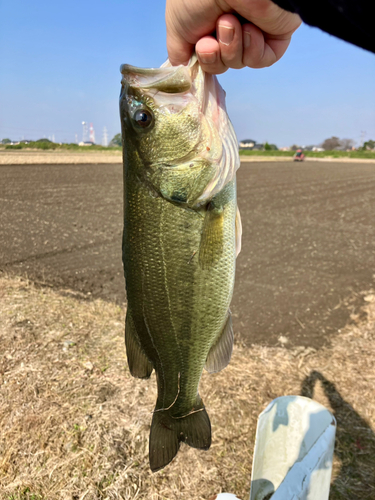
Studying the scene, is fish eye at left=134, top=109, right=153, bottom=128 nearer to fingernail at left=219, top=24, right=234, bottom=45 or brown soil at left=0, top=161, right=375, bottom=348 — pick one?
fingernail at left=219, top=24, right=234, bottom=45

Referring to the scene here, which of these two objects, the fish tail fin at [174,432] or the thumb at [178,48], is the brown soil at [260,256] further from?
the thumb at [178,48]

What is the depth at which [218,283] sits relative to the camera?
1.74 meters

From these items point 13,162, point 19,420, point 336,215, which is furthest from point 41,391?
point 13,162

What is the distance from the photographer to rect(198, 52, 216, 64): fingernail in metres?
1.46

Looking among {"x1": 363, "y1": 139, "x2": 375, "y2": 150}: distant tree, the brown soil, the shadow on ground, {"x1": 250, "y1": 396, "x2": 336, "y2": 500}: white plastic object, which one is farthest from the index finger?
{"x1": 363, "y1": 139, "x2": 375, "y2": 150}: distant tree

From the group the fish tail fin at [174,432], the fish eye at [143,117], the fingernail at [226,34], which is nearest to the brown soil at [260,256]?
the fish tail fin at [174,432]

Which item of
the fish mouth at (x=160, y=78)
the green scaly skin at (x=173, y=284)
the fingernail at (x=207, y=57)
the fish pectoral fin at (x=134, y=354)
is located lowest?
the fish pectoral fin at (x=134, y=354)

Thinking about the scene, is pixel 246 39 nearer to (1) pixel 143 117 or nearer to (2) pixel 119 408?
(1) pixel 143 117

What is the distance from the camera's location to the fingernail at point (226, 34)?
141 cm

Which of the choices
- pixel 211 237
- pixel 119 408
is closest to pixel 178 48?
pixel 211 237

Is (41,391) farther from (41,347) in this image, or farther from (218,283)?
(218,283)

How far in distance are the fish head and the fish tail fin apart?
1.13 meters

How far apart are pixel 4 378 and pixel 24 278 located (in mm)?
2486

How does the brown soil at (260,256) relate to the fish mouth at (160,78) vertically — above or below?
below
